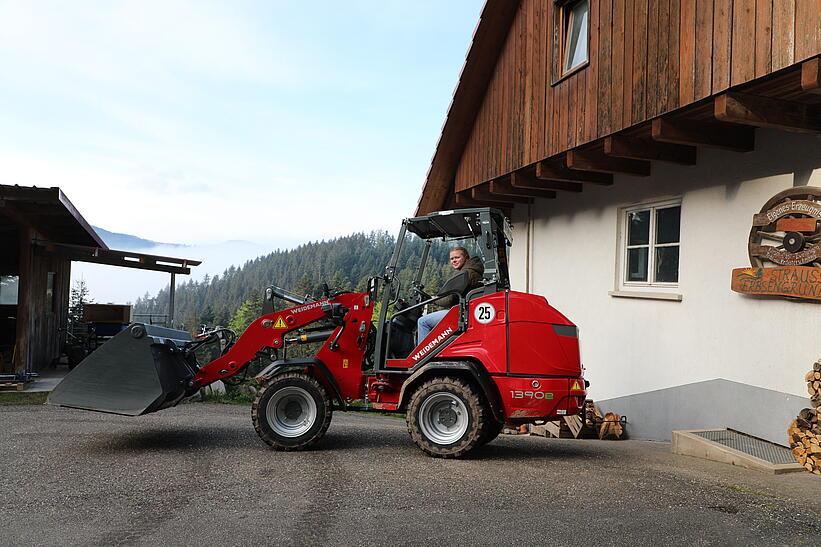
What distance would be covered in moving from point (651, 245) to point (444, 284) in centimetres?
380

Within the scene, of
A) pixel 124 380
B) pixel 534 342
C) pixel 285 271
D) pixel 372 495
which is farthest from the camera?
pixel 285 271

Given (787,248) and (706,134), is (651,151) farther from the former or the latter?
(787,248)

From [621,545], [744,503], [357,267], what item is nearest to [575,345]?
[744,503]

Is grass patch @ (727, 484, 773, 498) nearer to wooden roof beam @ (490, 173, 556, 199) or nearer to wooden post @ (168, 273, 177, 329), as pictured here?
wooden roof beam @ (490, 173, 556, 199)

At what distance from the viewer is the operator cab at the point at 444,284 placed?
750 centimetres

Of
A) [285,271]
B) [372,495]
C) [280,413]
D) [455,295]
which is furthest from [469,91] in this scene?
[285,271]

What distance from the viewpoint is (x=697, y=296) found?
8742 millimetres

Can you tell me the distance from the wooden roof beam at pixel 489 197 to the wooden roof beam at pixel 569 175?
2529mm

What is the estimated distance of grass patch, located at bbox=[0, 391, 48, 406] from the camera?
1154 cm

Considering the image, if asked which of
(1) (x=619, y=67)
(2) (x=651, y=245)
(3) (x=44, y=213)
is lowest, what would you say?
(2) (x=651, y=245)

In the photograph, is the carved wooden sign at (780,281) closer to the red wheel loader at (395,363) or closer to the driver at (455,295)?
the red wheel loader at (395,363)

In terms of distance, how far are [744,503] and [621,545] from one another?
1.52m

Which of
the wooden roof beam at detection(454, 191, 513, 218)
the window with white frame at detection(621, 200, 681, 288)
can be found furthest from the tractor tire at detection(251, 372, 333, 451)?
the wooden roof beam at detection(454, 191, 513, 218)

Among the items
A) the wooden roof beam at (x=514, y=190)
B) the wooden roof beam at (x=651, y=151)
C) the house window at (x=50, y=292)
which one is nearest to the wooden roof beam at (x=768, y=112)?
the wooden roof beam at (x=651, y=151)
